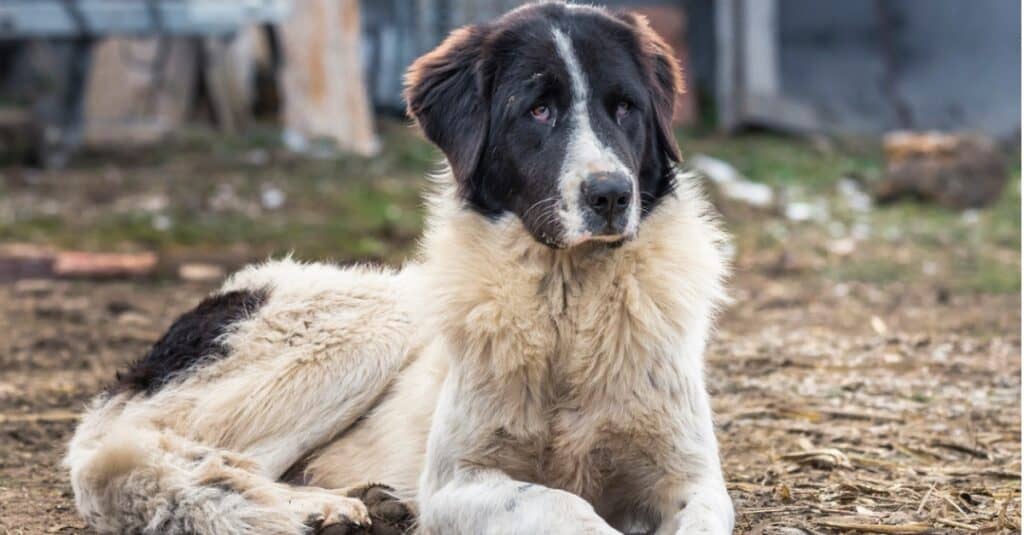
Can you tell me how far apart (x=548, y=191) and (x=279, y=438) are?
1.25m

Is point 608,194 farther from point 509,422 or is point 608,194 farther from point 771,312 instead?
point 771,312

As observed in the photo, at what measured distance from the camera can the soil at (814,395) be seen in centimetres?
419

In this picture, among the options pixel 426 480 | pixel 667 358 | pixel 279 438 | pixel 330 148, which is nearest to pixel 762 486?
pixel 667 358

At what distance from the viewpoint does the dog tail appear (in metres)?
3.72

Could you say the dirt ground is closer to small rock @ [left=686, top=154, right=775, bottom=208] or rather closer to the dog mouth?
small rock @ [left=686, top=154, right=775, bottom=208]

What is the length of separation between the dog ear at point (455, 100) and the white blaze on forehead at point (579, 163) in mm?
292

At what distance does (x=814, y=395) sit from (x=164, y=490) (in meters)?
2.82

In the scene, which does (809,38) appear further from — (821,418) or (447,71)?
(447,71)

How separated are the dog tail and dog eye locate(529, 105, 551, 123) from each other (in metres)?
1.24

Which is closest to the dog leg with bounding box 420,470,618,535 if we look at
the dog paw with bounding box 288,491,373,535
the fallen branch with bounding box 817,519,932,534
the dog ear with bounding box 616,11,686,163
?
the dog paw with bounding box 288,491,373,535

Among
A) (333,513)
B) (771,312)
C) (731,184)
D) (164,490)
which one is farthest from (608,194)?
(731,184)

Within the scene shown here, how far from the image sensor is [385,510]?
3914mm

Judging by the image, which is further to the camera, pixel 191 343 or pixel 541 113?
pixel 191 343

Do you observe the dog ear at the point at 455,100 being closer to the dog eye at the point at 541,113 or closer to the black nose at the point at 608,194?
the dog eye at the point at 541,113
